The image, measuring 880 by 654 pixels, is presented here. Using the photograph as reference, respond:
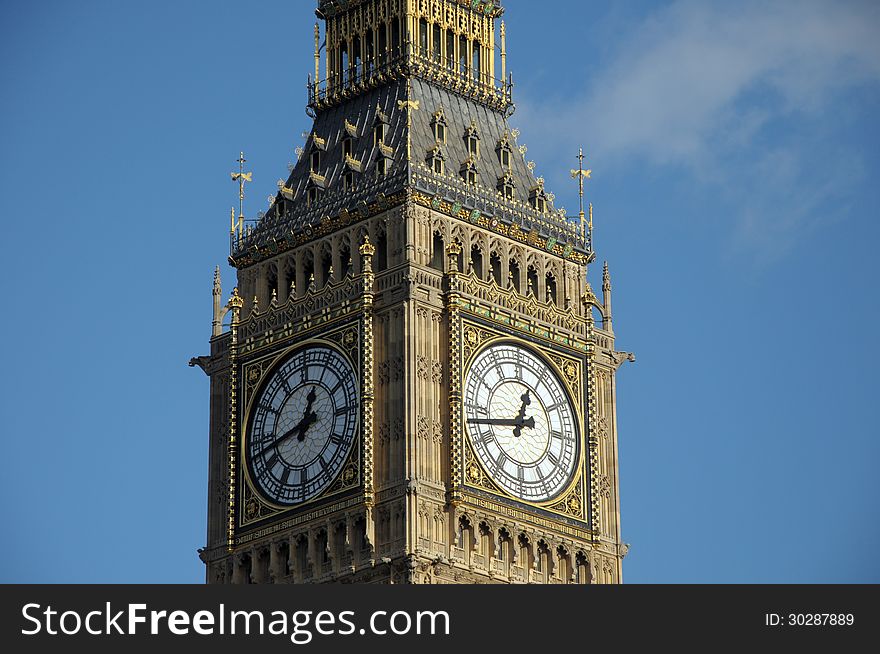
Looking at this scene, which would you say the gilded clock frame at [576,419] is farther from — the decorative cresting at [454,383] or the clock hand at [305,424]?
the clock hand at [305,424]

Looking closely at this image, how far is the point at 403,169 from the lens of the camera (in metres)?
135

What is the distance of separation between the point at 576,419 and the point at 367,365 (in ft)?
21.4

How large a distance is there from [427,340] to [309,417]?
3902 mm

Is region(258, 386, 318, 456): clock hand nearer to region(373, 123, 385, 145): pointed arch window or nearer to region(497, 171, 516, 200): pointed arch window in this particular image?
region(373, 123, 385, 145): pointed arch window

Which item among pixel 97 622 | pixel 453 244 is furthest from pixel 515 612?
pixel 453 244

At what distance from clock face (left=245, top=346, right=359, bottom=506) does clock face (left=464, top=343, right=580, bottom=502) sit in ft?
11.3

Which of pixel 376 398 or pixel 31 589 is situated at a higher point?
pixel 376 398

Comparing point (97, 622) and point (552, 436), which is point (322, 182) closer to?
point (552, 436)

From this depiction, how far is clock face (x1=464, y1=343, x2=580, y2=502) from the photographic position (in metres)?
133

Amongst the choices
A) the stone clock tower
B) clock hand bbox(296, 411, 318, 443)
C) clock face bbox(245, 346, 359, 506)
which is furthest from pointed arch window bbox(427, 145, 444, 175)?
clock hand bbox(296, 411, 318, 443)

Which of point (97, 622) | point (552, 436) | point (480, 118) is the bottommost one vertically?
point (97, 622)

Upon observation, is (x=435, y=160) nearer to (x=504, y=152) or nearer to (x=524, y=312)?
(x=504, y=152)

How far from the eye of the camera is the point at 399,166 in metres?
135

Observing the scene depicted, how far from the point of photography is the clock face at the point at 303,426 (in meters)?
133
